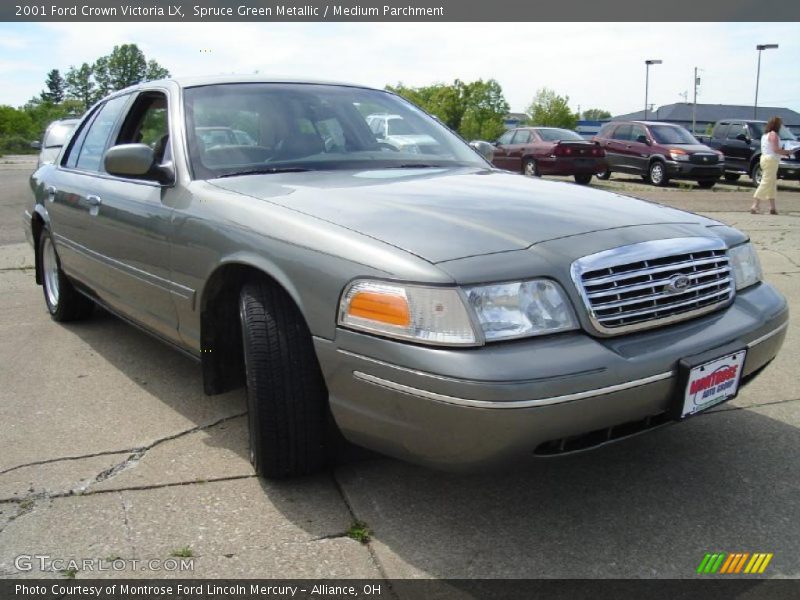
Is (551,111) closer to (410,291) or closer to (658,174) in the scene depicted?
(658,174)

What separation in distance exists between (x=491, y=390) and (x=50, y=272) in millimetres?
4257

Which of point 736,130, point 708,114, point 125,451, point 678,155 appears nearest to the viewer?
point 125,451

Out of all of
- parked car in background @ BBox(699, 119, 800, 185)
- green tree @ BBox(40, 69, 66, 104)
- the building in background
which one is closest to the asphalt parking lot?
parked car in background @ BBox(699, 119, 800, 185)

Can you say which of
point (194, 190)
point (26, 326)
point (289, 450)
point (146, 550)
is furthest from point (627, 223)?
point (26, 326)

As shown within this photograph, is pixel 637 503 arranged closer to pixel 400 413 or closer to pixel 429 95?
pixel 400 413

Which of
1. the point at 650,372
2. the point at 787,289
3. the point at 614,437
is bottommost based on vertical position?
the point at 787,289

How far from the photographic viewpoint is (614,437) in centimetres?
235

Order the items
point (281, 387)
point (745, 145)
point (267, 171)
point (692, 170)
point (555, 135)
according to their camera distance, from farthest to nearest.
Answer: point (745, 145)
point (555, 135)
point (692, 170)
point (267, 171)
point (281, 387)

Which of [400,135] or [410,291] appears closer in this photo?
[410,291]

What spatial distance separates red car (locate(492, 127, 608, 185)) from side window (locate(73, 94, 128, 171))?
14342 mm

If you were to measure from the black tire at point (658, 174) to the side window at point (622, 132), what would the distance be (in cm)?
126

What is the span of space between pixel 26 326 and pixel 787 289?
229 inches

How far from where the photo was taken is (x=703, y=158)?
59.0 ft

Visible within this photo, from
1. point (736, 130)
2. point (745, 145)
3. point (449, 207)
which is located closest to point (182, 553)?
point (449, 207)
